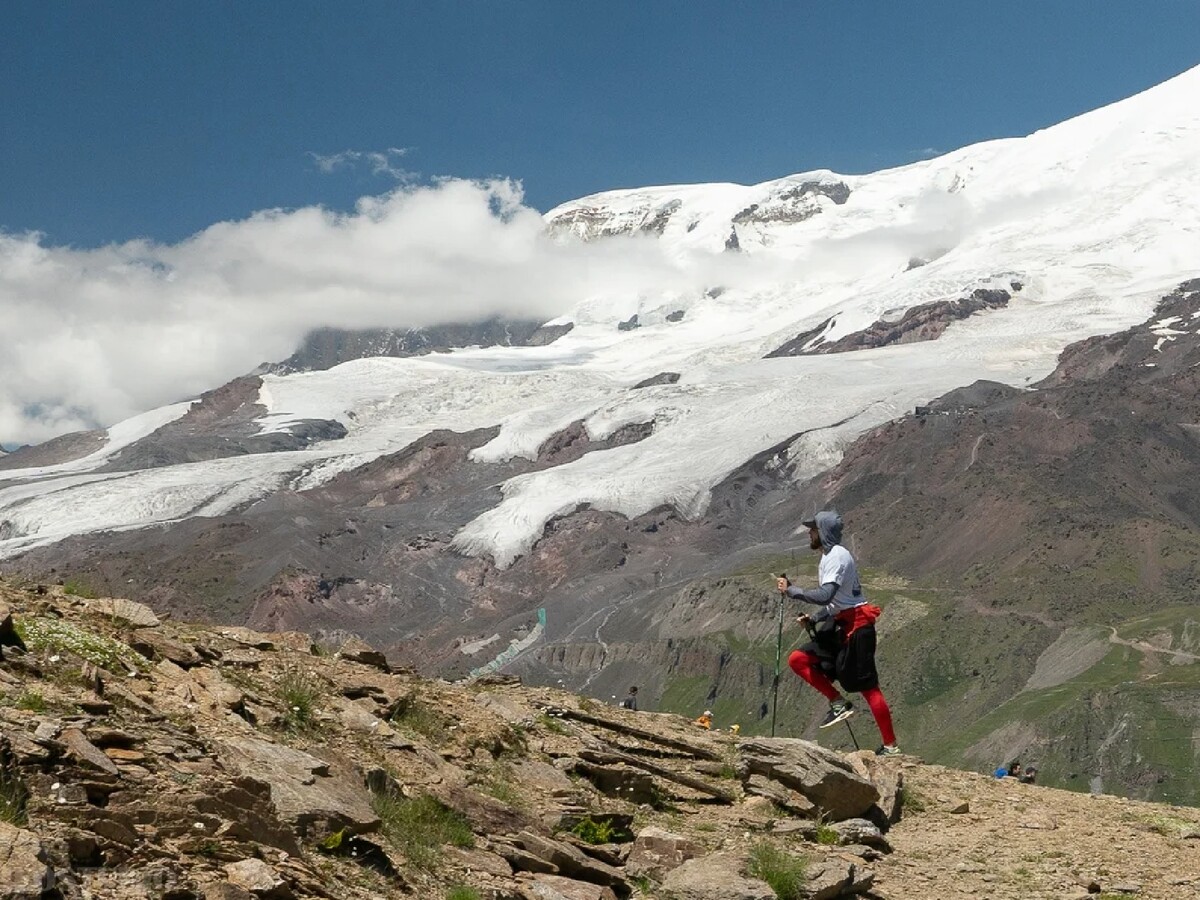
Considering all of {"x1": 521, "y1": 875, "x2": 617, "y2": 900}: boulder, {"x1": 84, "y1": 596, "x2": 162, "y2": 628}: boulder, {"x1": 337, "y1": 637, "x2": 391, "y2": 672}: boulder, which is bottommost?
{"x1": 521, "y1": 875, "x2": 617, "y2": 900}: boulder

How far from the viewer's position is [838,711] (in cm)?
1459

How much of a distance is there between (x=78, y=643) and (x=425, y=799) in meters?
2.50

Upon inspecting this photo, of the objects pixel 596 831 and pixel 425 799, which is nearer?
pixel 425 799

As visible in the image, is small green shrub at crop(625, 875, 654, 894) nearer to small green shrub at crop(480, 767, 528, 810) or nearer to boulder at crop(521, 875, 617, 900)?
boulder at crop(521, 875, 617, 900)

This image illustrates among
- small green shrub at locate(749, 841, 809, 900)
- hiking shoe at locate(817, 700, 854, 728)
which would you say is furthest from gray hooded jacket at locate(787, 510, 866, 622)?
small green shrub at locate(749, 841, 809, 900)

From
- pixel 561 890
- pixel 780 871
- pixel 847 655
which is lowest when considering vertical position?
pixel 780 871

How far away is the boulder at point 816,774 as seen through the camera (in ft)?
39.5

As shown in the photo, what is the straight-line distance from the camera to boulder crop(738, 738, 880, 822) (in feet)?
39.5

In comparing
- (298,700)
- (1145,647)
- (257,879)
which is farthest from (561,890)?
(1145,647)

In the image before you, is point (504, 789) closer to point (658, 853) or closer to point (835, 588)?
point (658, 853)

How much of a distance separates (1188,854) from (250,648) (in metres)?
7.54

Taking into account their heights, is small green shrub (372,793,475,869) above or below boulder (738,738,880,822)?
above

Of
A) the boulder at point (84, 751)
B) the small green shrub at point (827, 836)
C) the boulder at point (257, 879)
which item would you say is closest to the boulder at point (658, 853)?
the small green shrub at point (827, 836)

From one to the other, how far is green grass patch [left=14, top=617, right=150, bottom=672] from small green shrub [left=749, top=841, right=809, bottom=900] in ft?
13.9
